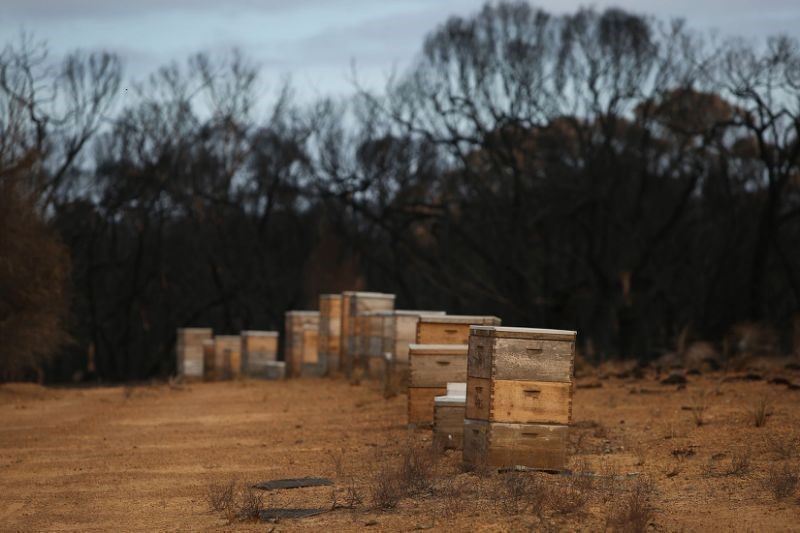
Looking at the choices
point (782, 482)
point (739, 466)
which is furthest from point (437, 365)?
point (782, 482)

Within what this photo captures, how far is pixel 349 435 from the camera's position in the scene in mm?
14320

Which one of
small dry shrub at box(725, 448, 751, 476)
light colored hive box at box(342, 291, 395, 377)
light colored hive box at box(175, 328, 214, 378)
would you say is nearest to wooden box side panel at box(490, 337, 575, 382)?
small dry shrub at box(725, 448, 751, 476)

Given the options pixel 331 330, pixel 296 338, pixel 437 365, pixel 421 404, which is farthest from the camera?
pixel 296 338

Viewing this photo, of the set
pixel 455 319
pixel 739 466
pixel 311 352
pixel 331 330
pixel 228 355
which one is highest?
pixel 455 319

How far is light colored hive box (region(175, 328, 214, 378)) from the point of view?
105ft

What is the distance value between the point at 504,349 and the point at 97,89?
38334 mm

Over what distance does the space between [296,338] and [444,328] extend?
11519 millimetres

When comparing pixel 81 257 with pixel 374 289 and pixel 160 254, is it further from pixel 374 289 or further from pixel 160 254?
pixel 374 289

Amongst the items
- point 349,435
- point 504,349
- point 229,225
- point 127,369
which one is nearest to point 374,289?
point 229,225

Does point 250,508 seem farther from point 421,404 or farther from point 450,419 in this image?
point 421,404

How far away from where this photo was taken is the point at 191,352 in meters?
32.3

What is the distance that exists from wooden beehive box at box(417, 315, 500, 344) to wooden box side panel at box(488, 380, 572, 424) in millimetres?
5161

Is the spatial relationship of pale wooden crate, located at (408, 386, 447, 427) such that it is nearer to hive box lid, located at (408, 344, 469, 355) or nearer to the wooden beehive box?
hive box lid, located at (408, 344, 469, 355)

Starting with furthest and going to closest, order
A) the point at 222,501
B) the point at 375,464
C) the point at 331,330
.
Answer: the point at 331,330 → the point at 375,464 → the point at 222,501
